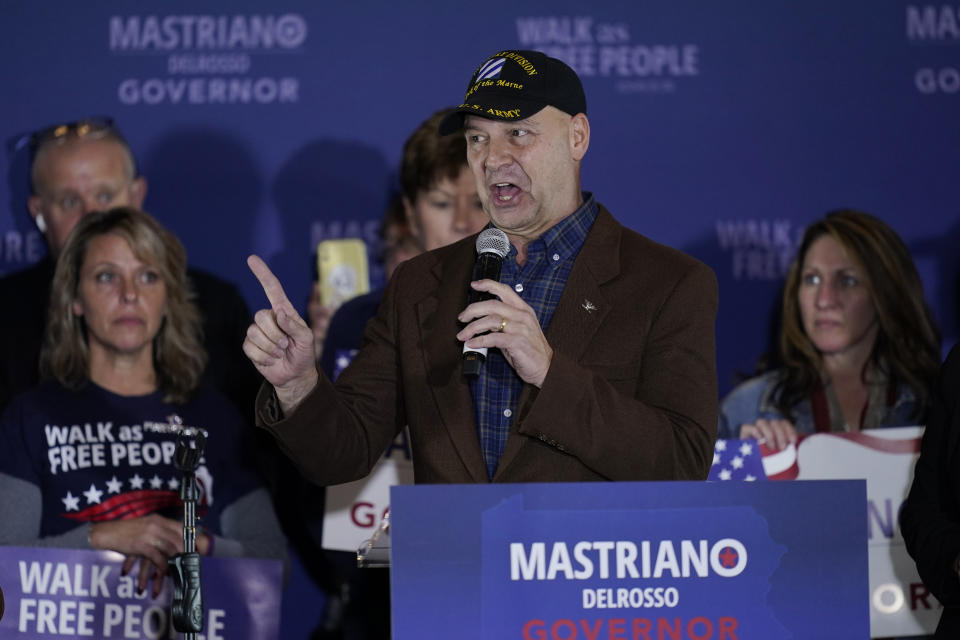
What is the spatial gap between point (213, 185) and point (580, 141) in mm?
2408

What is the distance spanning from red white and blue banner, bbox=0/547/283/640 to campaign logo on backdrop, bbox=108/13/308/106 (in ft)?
6.72

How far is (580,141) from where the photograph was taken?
8.13 feet

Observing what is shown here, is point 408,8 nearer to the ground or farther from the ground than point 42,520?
farther from the ground

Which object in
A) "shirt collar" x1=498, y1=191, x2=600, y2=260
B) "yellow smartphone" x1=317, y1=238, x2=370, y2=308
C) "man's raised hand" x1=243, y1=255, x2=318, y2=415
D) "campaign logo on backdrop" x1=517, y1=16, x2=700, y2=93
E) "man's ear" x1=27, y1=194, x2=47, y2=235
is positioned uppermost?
"campaign logo on backdrop" x1=517, y1=16, x2=700, y2=93

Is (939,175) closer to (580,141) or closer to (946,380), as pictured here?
(946,380)

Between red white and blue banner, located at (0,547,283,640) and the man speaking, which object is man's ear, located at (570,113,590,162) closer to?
the man speaking

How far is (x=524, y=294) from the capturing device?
242 cm

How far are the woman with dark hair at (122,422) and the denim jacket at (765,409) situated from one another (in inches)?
57.0

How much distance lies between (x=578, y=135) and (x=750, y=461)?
1.42 m

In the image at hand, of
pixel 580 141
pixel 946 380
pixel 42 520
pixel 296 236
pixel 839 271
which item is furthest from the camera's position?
pixel 296 236

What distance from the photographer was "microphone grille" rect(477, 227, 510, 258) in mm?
2215

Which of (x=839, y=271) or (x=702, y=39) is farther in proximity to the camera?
(x=702, y=39)

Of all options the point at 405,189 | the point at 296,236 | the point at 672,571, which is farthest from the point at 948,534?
the point at 296,236

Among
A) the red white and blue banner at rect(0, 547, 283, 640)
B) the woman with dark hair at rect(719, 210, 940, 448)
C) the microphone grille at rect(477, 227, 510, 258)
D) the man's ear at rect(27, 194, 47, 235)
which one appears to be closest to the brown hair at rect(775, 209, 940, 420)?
the woman with dark hair at rect(719, 210, 940, 448)
